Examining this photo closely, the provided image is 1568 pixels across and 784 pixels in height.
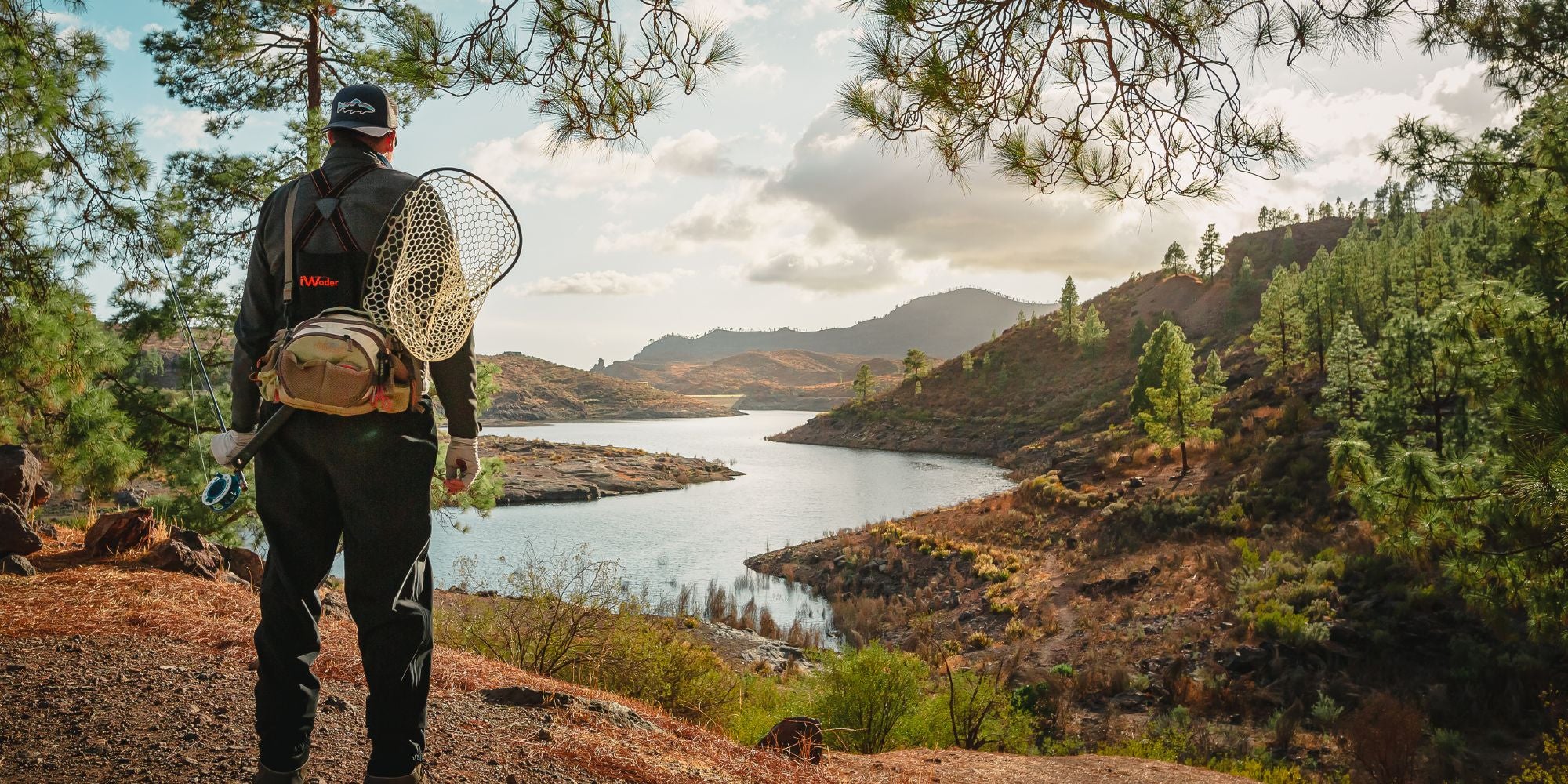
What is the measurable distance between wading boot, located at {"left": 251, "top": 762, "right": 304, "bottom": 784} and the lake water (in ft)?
22.3

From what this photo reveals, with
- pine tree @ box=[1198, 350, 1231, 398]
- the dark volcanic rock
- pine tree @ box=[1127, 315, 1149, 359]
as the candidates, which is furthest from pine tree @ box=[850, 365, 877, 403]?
the dark volcanic rock

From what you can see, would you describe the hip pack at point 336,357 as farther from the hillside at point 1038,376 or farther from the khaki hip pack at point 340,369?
the hillside at point 1038,376

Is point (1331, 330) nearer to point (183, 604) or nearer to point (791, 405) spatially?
point (183, 604)

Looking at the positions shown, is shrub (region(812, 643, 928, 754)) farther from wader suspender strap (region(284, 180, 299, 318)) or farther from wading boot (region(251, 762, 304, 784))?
wader suspender strap (region(284, 180, 299, 318))

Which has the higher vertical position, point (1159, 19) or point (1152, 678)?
point (1159, 19)

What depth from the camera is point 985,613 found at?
2173 cm

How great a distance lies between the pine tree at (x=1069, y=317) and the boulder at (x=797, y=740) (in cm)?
8477

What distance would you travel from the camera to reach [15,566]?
4.86 metres

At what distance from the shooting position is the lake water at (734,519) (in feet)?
86.0

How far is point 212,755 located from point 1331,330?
141 ft

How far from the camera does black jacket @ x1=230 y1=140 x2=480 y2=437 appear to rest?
8.26ft

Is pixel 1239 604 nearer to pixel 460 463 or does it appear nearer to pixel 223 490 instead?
pixel 460 463

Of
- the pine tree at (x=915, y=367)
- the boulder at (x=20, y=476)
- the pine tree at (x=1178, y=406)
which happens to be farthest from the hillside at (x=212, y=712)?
the pine tree at (x=915, y=367)

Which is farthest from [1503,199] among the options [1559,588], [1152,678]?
[1152,678]
